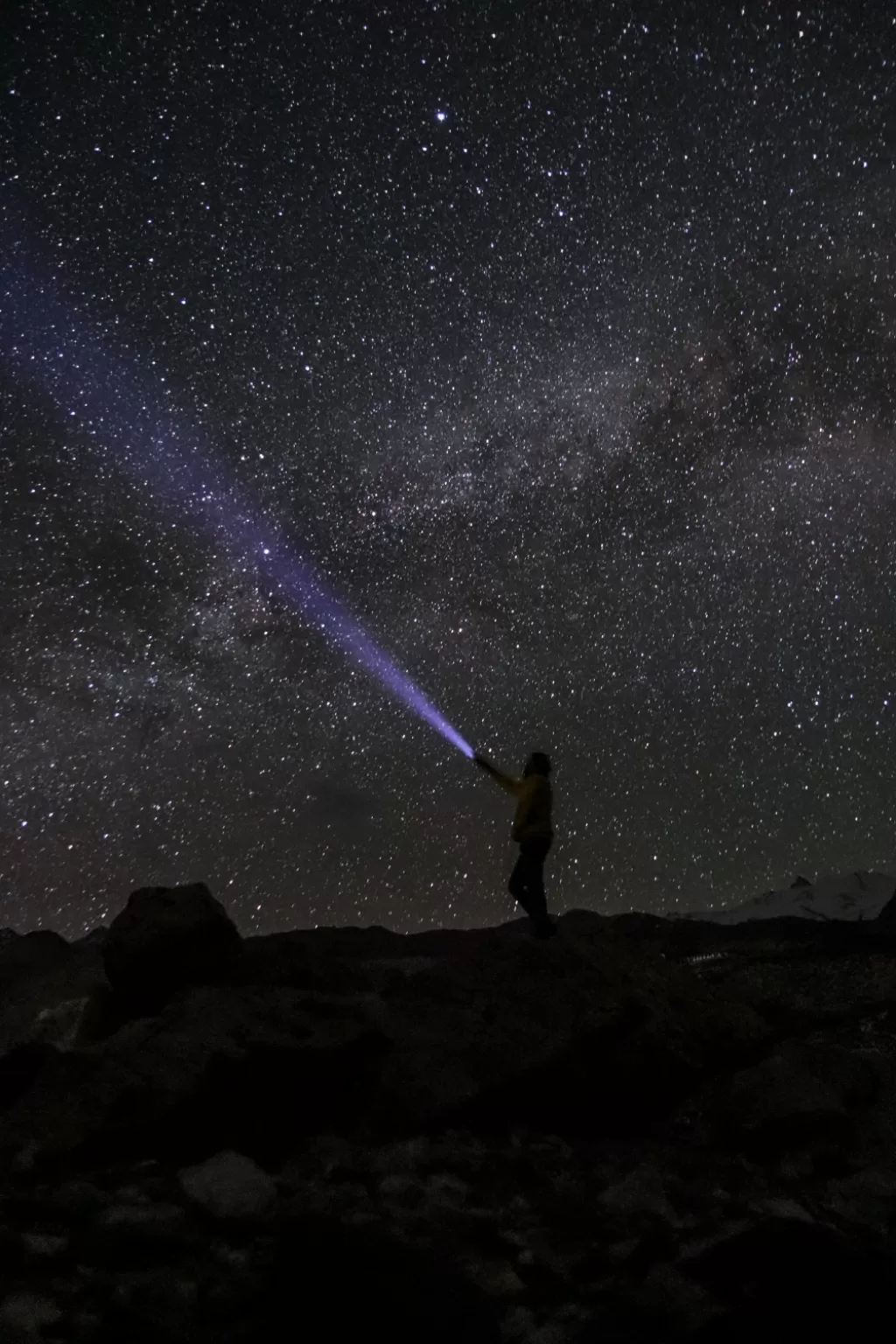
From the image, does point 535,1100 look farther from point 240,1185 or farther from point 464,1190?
point 240,1185

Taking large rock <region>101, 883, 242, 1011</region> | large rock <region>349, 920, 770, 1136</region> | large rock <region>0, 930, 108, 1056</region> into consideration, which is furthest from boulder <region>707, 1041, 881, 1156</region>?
large rock <region>0, 930, 108, 1056</region>

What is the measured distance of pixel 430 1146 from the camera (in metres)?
6.20

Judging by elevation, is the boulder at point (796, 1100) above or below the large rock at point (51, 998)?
below

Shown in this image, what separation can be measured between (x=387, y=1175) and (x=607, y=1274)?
1.62 meters

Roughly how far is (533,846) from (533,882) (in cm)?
38

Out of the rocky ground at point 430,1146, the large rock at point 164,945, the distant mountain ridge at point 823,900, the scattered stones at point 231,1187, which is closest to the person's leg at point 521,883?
the rocky ground at point 430,1146

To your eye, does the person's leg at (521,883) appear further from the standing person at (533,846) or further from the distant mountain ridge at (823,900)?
the distant mountain ridge at (823,900)

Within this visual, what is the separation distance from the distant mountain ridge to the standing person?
102183 millimetres

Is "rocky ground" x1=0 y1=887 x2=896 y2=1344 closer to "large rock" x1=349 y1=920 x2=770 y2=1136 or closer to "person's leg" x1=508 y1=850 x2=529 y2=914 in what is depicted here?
"large rock" x1=349 y1=920 x2=770 y2=1136

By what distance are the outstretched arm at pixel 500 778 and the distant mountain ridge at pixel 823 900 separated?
102 m

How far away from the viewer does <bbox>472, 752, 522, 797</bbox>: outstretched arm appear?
9.36m

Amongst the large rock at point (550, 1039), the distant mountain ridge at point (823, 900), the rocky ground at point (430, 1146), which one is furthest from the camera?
the distant mountain ridge at point (823, 900)

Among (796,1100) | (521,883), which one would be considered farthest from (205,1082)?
(796,1100)

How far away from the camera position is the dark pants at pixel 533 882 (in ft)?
30.0
